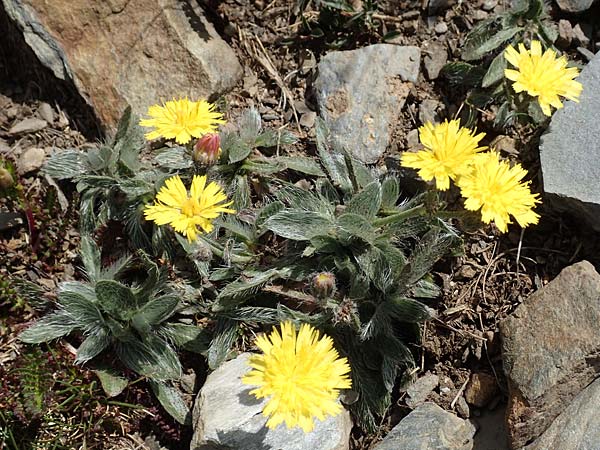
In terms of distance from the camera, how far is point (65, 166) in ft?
11.7

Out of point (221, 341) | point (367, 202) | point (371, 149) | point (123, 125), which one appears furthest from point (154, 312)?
point (371, 149)

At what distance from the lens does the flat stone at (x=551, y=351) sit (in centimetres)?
289

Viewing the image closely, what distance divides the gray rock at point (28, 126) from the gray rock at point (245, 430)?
1.88 metres

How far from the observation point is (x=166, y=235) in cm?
343

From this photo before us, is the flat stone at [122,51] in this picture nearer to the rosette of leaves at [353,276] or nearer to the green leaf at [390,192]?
the rosette of leaves at [353,276]

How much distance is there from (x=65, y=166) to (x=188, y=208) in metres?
1.05

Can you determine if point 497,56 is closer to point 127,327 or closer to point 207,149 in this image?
point 207,149

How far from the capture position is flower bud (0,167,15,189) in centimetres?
A: 339

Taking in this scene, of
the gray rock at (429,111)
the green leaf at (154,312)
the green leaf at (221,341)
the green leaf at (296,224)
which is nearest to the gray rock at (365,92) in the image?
the gray rock at (429,111)

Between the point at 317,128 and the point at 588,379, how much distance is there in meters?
1.74

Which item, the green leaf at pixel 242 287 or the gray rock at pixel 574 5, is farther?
the gray rock at pixel 574 5

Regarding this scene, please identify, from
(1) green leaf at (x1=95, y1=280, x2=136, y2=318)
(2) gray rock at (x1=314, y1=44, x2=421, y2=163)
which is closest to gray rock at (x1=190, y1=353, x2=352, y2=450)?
(1) green leaf at (x1=95, y1=280, x2=136, y2=318)

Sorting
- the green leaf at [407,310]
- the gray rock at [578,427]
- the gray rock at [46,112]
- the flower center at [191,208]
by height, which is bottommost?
the gray rock at [578,427]

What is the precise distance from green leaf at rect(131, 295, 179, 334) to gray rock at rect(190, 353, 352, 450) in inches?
17.5
